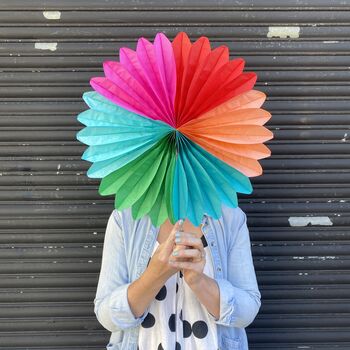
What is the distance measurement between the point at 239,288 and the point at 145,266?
15.4 inches

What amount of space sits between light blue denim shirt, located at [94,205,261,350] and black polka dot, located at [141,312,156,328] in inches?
1.2

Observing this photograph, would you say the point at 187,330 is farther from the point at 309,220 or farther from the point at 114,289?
the point at 309,220

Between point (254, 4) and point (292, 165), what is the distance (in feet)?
3.23

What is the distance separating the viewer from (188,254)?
5.14 feet

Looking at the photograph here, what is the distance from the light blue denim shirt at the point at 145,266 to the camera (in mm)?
1754

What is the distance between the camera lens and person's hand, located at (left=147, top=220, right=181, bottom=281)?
1.60 m

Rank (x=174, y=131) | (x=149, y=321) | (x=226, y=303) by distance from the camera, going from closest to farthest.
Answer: (x=174, y=131)
(x=226, y=303)
(x=149, y=321)

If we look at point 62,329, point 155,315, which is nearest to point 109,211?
point 62,329

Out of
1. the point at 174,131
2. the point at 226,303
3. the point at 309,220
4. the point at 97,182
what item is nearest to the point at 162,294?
the point at 226,303

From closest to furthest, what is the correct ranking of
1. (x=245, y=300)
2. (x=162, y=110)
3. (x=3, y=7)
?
(x=162, y=110) < (x=245, y=300) < (x=3, y=7)

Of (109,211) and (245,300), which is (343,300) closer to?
(245,300)

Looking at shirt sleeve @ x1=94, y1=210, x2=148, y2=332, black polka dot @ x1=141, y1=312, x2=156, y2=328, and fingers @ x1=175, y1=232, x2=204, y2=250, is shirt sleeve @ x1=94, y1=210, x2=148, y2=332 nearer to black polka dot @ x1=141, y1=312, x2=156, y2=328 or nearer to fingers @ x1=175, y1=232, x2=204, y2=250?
black polka dot @ x1=141, y1=312, x2=156, y2=328

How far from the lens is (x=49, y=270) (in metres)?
2.70

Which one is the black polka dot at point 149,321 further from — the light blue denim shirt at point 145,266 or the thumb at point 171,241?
the thumb at point 171,241
